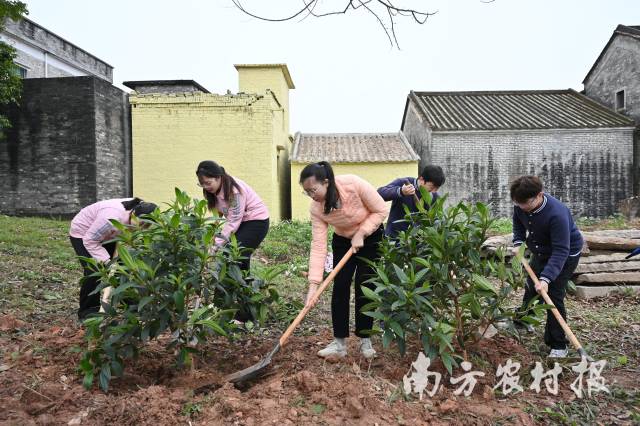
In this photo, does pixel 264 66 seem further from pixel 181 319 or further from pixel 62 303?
pixel 181 319

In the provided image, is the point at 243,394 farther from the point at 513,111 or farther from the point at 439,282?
the point at 513,111

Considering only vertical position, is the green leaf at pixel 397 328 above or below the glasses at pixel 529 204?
below

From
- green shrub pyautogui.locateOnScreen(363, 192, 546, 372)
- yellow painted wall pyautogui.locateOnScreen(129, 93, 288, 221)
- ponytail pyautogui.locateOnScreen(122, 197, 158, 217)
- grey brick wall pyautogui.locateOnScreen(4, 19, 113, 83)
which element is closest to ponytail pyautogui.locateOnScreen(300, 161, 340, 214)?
green shrub pyautogui.locateOnScreen(363, 192, 546, 372)

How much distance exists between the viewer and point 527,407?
279cm

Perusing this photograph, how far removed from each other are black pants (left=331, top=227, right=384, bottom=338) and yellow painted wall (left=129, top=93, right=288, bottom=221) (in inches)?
378

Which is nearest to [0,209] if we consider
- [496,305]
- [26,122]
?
[26,122]

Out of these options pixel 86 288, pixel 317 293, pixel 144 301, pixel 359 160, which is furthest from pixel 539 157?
pixel 144 301

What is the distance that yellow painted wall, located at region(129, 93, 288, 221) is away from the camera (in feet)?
42.8

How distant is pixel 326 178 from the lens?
10.8 feet

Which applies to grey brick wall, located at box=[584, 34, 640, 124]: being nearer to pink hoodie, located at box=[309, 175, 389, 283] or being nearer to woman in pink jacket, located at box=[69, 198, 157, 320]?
pink hoodie, located at box=[309, 175, 389, 283]

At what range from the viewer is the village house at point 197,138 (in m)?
13.0

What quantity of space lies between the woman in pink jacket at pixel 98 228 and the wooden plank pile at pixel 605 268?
4.00 m

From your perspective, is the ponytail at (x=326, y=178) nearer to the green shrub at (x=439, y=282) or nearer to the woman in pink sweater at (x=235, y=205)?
the green shrub at (x=439, y=282)

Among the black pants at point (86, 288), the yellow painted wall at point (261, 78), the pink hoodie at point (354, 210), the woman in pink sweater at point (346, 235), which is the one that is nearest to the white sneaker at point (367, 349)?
the woman in pink sweater at point (346, 235)
